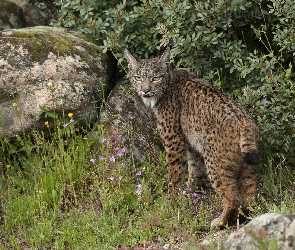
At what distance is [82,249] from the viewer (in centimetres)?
628

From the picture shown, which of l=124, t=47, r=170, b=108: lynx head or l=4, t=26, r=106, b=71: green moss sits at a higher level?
l=4, t=26, r=106, b=71: green moss

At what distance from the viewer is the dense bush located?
7547 mm

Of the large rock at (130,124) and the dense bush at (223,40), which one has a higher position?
the dense bush at (223,40)

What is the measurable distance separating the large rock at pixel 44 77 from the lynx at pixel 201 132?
698mm

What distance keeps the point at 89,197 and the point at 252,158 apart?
189 centimetres

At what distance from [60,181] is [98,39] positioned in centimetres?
226

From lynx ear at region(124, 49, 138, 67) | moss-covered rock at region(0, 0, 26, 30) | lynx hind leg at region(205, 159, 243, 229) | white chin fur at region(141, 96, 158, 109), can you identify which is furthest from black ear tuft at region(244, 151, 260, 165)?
moss-covered rock at region(0, 0, 26, 30)

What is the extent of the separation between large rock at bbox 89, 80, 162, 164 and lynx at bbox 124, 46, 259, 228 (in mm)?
440

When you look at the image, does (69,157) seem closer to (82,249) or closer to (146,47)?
(82,249)

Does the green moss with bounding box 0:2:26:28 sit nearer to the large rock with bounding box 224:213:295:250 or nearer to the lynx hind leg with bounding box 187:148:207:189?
the lynx hind leg with bounding box 187:148:207:189

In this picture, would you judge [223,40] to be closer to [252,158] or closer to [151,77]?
[151,77]

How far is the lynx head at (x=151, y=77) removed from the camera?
744 cm

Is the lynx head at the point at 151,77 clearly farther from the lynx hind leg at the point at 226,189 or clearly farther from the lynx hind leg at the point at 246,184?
the lynx hind leg at the point at 246,184

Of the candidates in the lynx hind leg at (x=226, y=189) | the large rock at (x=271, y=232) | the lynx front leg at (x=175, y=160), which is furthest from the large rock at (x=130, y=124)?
the large rock at (x=271, y=232)
